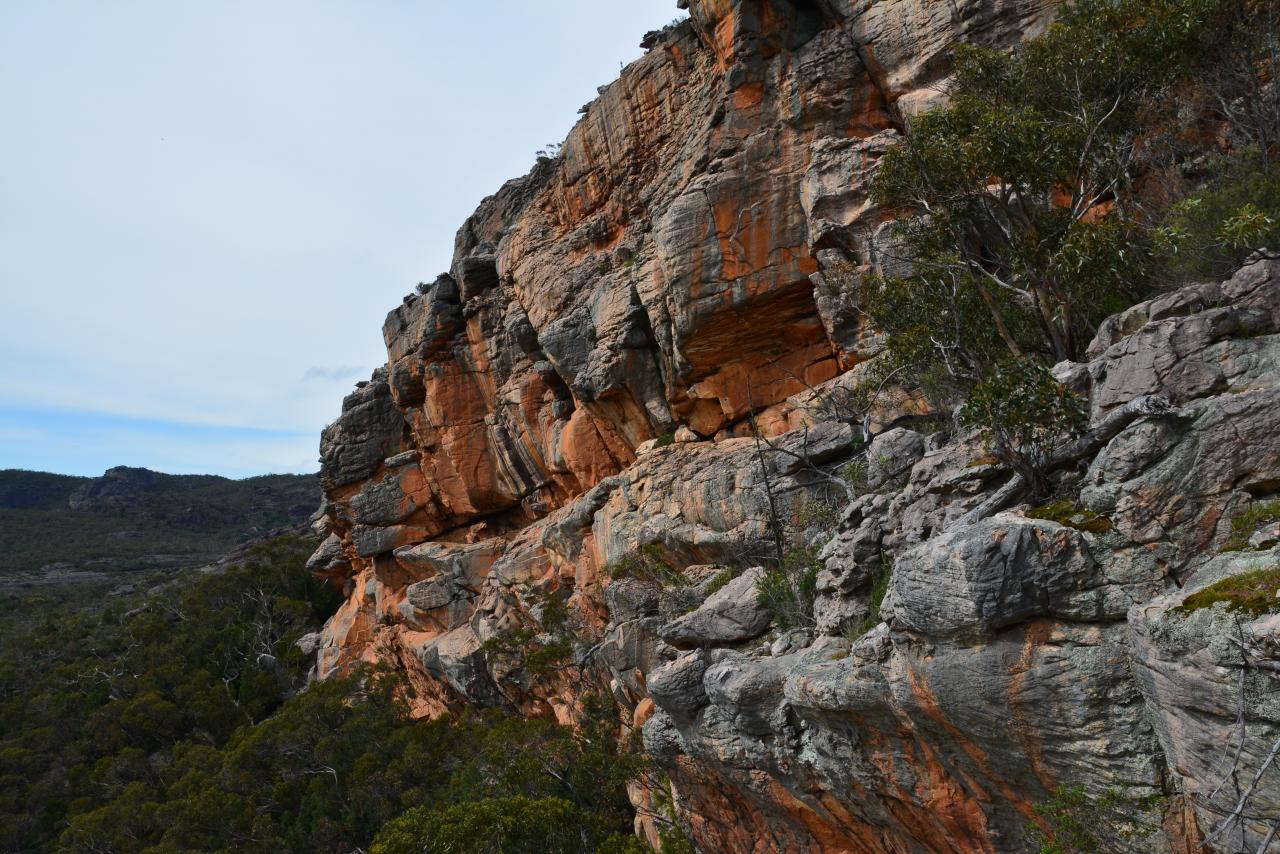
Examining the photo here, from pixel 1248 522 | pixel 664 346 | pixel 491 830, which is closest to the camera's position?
pixel 1248 522

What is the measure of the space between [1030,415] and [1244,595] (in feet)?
11.6

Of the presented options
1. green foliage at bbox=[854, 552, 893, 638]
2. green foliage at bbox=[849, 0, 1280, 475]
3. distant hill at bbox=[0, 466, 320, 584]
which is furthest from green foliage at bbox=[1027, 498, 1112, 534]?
distant hill at bbox=[0, 466, 320, 584]

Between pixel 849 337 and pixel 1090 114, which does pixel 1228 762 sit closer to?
pixel 1090 114

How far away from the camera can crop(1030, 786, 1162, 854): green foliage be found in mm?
6531

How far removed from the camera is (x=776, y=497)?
709 inches

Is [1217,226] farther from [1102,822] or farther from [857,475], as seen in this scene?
[1102,822]

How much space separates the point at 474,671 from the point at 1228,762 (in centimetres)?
2612

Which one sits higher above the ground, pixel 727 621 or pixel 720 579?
pixel 720 579

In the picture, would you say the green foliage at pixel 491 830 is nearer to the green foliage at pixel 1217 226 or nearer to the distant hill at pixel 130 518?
the green foliage at pixel 1217 226

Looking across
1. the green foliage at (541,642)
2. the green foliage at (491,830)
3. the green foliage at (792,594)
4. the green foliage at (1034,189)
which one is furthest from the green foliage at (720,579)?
the green foliage at (541,642)

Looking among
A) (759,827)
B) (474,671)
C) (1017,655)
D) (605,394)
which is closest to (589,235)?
(605,394)

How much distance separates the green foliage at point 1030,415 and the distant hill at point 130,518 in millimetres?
94747

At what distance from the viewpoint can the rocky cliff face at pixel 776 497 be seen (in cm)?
705

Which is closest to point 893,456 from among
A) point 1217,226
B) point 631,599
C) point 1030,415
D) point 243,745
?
point 1030,415
